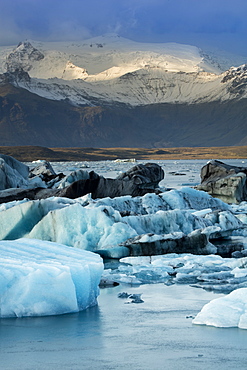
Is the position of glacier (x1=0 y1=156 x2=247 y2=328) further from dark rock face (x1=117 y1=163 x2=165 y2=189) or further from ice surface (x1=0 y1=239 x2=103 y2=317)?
dark rock face (x1=117 y1=163 x2=165 y2=189)

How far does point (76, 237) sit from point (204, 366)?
8048 mm

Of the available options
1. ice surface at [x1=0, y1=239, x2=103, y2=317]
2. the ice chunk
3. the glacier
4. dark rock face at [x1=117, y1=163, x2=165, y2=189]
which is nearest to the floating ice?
the glacier

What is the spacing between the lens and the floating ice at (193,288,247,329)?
7234 mm

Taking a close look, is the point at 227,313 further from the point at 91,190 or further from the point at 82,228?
the point at 91,190

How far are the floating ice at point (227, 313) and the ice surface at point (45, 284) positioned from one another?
5.48 feet

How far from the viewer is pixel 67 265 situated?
8.31 meters

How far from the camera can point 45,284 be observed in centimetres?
784

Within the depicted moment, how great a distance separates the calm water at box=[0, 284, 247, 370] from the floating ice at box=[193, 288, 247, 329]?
0.34 feet

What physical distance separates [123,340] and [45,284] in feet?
4.66

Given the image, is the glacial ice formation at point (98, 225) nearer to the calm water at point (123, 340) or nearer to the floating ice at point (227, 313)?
the calm water at point (123, 340)

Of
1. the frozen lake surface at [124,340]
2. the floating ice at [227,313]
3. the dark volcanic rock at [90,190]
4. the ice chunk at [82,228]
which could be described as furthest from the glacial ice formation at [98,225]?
the floating ice at [227,313]

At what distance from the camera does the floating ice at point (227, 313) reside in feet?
23.7

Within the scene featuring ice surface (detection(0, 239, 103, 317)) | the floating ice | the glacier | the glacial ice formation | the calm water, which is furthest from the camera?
the glacial ice formation

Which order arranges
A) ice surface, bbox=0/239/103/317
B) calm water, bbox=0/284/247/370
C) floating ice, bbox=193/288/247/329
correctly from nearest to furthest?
calm water, bbox=0/284/247/370, floating ice, bbox=193/288/247/329, ice surface, bbox=0/239/103/317
